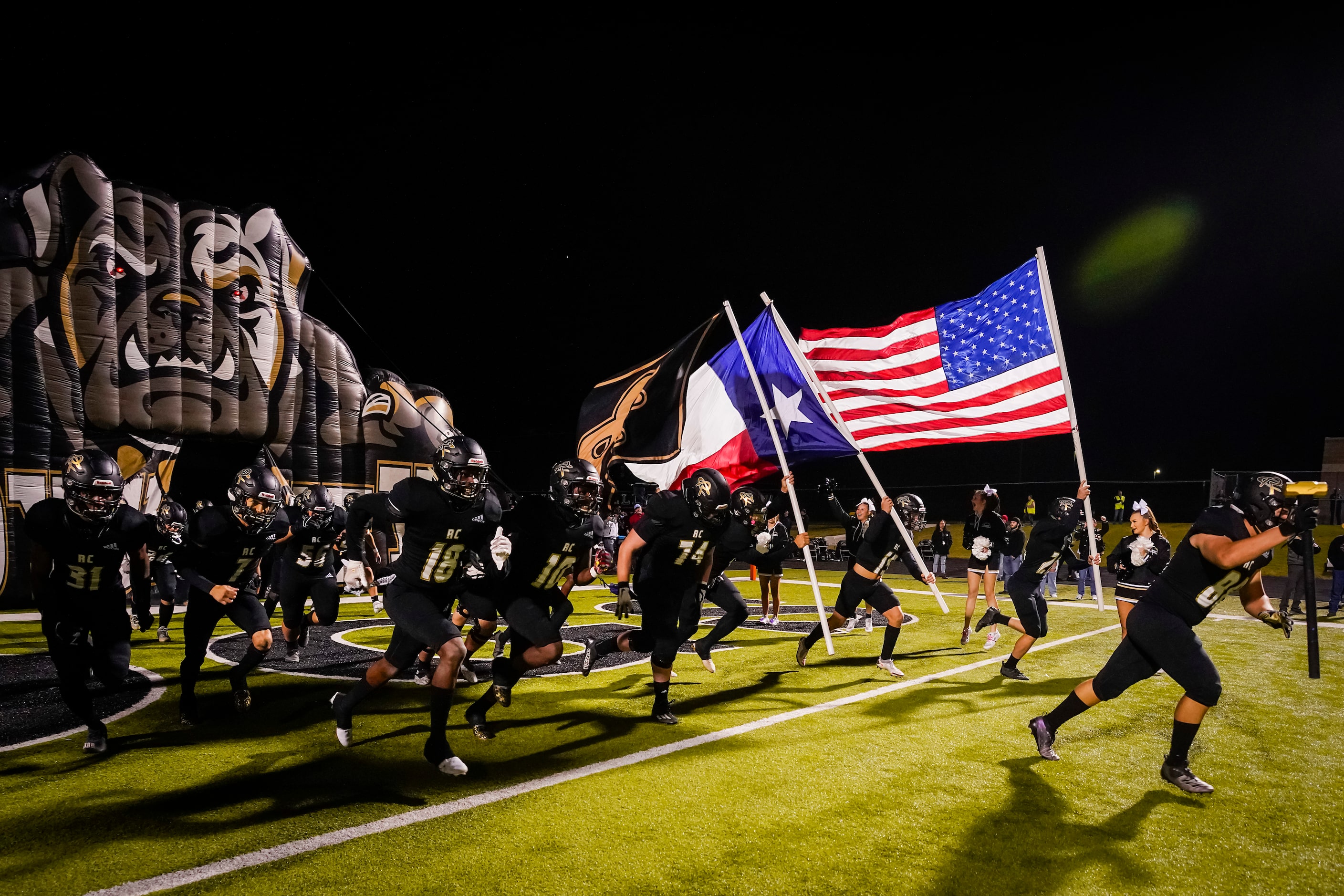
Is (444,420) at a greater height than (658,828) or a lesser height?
greater

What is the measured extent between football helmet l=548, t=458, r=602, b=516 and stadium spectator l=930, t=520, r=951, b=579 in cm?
1406

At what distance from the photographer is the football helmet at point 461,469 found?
6.57 metres

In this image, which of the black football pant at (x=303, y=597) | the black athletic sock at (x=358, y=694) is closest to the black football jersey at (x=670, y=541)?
the black athletic sock at (x=358, y=694)

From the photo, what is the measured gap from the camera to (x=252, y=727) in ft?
24.2

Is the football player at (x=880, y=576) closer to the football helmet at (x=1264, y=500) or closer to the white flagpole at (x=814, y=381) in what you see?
the white flagpole at (x=814, y=381)

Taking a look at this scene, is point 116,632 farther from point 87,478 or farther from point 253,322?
point 253,322

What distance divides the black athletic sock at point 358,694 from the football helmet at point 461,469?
6.00ft

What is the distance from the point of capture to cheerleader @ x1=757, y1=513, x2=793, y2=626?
15250 mm

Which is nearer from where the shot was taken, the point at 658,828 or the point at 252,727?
the point at 658,828

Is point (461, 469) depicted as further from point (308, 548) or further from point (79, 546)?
point (308, 548)

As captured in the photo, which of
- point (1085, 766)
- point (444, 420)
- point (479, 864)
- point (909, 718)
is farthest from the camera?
point (444, 420)

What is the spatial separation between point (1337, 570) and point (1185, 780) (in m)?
16.3

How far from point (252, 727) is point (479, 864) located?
427 centimetres

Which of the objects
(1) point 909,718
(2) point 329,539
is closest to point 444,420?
(2) point 329,539
